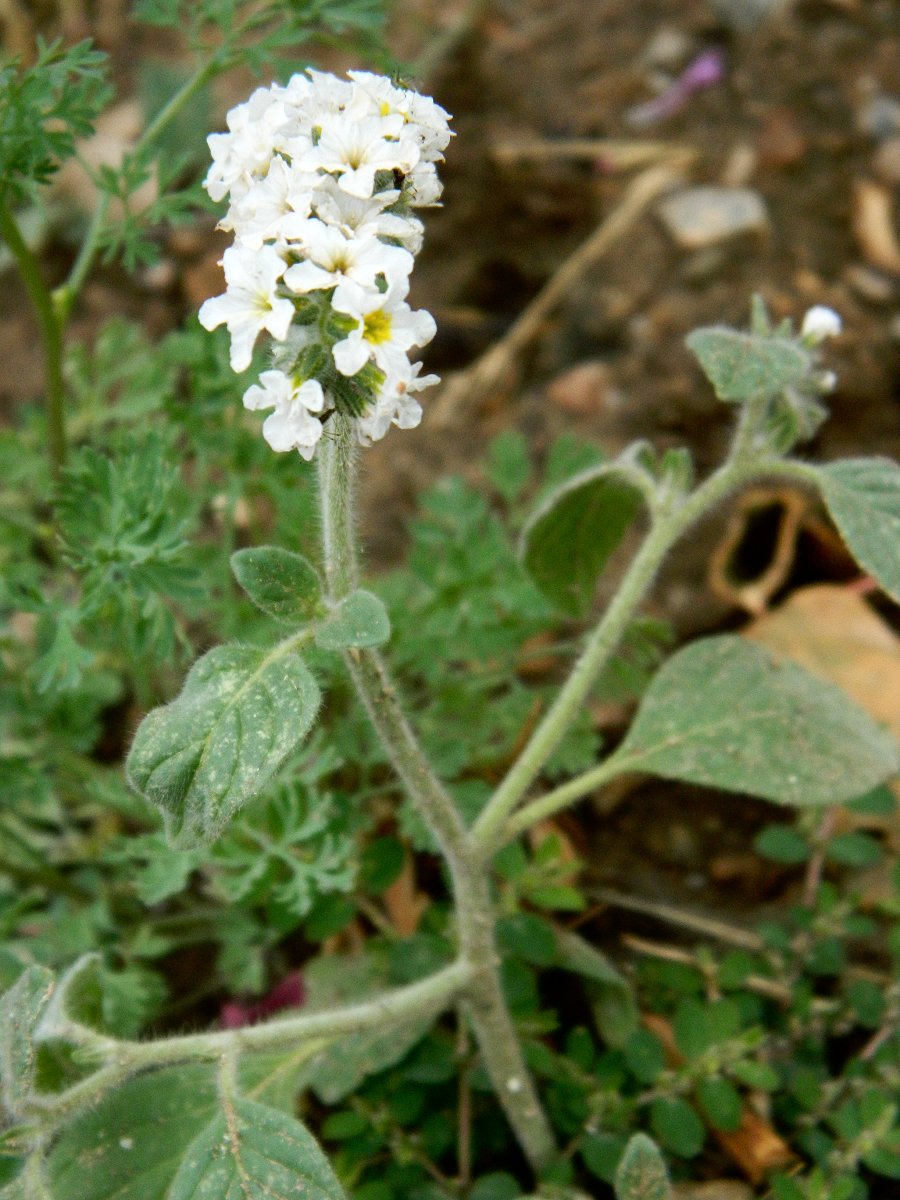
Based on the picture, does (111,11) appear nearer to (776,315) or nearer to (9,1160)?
(776,315)

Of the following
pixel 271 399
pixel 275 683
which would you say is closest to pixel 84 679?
pixel 275 683

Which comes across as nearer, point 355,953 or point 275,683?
point 275,683

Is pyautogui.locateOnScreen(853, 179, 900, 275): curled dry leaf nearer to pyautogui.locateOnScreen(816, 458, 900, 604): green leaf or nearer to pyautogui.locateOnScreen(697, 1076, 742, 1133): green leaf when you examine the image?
pyautogui.locateOnScreen(816, 458, 900, 604): green leaf

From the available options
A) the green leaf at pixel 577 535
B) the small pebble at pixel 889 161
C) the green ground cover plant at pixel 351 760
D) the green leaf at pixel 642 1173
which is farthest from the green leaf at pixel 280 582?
the small pebble at pixel 889 161

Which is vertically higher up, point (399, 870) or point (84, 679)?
point (84, 679)

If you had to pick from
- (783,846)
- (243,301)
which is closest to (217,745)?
(243,301)

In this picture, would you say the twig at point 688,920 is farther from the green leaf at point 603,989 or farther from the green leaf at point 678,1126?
the green leaf at point 678,1126

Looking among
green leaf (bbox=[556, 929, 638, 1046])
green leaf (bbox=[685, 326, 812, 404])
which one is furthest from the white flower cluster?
green leaf (bbox=[556, 929, 638, 1046])

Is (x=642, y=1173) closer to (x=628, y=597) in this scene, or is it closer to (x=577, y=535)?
(x=628, y=597)
